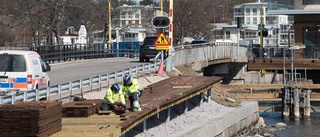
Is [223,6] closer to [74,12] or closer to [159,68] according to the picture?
[74,12]

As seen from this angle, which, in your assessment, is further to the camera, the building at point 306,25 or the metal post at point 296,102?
the building at point 306,25

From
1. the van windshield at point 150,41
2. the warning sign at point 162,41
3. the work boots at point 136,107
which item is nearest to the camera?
the work boots at point 136,107

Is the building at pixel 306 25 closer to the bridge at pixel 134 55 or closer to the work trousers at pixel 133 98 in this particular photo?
the bridge at pixel 134 55

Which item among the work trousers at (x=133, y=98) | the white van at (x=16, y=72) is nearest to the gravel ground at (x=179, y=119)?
the work trousers at (x=133, y=98)

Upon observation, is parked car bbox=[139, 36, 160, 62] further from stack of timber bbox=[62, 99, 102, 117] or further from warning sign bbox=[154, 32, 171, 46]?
stack of timber bbox=[62, 99, 102, 117]

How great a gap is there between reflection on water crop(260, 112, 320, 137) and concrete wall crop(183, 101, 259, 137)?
3.24 meters

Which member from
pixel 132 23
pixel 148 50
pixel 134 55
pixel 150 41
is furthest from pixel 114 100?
pixel 132 23

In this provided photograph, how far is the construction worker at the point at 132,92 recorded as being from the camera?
796 inches

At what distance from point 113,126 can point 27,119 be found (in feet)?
8.47

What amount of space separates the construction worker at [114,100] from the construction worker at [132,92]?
32 centimetres

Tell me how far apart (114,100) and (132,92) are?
63 cm

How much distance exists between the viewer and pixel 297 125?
42.6m

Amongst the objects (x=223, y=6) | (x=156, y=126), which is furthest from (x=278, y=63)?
(x=223, y=6)

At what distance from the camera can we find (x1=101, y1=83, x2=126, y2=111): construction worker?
20.0 metres
